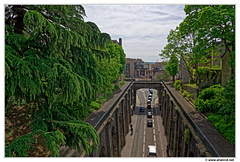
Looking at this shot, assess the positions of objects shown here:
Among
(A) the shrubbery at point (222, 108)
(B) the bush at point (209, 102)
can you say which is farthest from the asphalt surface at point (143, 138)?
(A) the shrubbery at point (222, 108)

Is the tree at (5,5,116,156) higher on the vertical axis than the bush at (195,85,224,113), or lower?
higher

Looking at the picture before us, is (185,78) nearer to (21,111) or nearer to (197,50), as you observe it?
(197,50)

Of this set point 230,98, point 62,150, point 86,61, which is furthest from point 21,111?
point 230,98

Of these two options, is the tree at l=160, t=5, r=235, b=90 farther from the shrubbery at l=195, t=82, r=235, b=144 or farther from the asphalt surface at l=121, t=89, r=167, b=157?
the asphalt surface at l=121, t=89, r=167, b=157

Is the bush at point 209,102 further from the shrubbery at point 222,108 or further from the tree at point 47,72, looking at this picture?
the tree at point 47,72

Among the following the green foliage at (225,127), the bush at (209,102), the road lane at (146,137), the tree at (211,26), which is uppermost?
the tree at (211,26)

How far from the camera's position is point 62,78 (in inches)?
249

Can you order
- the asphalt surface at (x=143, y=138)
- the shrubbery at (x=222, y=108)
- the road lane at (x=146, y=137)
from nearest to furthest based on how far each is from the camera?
the shrubbery at (x=222, y=108) → the asphalt surface at (x=143, y=138) → the road lane at (x=146, y=137)

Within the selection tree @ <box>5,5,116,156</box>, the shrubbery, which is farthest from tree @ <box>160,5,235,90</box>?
tree @ <box>5,5,116,156</box>

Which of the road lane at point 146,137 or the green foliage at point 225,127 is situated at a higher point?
the green foliage at point 225,127

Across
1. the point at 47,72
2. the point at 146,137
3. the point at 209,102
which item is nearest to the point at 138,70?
the point at 146,137

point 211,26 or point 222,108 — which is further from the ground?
point 211,26

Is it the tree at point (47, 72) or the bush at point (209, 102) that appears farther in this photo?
the bush at point (209, 102)

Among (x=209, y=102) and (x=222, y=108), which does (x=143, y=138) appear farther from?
(x=222, y=108)
